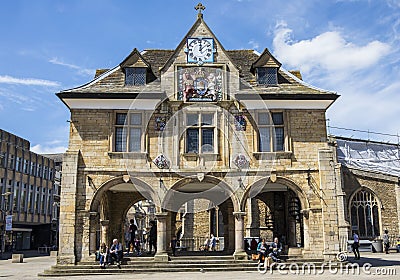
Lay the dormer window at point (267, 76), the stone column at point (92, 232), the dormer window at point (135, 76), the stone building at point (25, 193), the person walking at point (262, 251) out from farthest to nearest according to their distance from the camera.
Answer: the stone building at point (25, 193), the dormer window at point (267, 76), the dormer window at point (135, 76), the stone column at point (92, 232), the person walking at point (262, 251)

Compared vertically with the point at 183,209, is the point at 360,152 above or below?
above

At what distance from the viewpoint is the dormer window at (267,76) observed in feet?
74.0

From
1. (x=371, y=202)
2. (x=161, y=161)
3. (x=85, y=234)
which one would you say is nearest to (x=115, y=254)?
(x=85, y=234)

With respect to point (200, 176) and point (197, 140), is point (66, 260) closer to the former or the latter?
Result: point (200, 176)

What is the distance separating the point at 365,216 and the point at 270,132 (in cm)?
1769

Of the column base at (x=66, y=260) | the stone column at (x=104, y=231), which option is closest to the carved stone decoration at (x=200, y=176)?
the column base at (x=66, y=260)

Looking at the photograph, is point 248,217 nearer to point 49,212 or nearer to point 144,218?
point 49,212

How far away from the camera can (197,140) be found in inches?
853

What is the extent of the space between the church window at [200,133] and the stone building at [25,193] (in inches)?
1122

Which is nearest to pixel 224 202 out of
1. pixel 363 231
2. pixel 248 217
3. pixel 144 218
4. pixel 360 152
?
pixel 248 217

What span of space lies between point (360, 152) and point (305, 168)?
2300 cm

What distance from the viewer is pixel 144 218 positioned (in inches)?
3221

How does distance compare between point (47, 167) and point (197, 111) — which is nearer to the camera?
point (197, 111)

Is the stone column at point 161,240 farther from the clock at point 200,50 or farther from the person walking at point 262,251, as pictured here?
the clock at point 200,50
